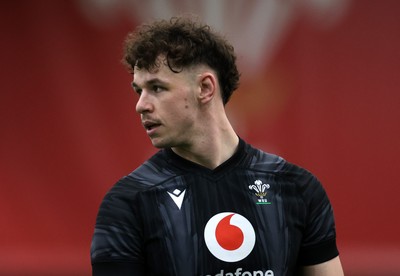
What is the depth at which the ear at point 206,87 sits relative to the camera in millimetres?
2633

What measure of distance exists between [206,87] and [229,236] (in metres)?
0.43

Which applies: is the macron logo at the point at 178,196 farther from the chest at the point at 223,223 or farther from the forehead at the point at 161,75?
the forehead at the point at 161,75

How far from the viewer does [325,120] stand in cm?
443

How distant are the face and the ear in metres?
0.02

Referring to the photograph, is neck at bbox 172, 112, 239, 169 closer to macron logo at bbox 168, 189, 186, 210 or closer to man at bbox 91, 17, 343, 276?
man at bbox 91, 17, 343, 276

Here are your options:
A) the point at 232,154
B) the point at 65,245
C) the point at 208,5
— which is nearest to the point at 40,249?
the point at 65,245

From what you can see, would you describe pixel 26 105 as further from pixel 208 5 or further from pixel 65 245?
pixel 208 5

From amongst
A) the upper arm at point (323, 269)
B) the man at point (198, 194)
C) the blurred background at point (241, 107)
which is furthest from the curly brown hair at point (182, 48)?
the blurred background at point (241, 107)

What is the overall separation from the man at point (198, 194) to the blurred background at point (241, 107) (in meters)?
1.69

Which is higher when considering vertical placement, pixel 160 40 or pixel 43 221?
pixel 160 40

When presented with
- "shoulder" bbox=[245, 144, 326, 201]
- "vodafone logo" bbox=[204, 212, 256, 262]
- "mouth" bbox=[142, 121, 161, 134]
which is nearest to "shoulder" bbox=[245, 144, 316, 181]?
"shoulder" bbox=[245, 144, 326, 201]

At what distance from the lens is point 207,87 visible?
8.68ft

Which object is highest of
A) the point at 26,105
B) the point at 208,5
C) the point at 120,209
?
the point at 208,5

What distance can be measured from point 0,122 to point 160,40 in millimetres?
2052
